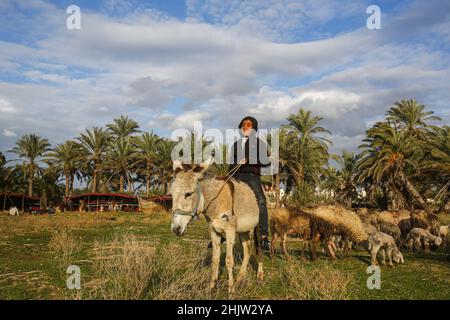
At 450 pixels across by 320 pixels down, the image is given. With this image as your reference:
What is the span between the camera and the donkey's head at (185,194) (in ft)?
16.4

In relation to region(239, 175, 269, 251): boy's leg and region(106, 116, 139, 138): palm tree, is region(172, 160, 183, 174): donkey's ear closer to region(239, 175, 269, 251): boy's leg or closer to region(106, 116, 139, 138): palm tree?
region(239, 175, 269, 251): boy's leg

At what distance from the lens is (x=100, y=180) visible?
2500 inches

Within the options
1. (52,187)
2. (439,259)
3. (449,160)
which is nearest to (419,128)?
(449,160)

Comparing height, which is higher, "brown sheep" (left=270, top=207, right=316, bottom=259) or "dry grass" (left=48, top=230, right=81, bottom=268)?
"brown sheep" (left=270, top=207, right=316, bottom=259)

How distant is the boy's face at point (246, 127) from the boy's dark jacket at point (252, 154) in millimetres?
61

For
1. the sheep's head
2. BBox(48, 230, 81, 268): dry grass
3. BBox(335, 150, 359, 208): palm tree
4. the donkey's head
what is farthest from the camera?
BBox(335, 150, 359, 208): palm tree

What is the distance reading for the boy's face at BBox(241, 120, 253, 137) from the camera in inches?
287

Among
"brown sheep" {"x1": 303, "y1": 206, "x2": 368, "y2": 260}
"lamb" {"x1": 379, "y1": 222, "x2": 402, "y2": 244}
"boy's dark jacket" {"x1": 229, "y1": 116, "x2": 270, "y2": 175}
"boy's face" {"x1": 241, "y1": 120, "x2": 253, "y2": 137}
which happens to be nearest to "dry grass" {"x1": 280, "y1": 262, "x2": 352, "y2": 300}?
"boy's dark jacket" {"x1": 229, "y1": 116, "x2": 270, "y2": 175}

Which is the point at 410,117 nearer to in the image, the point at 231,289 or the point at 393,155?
the point at 393,155

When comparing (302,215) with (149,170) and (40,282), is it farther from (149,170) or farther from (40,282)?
(149,170)

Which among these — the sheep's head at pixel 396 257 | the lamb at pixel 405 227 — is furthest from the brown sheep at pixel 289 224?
the lamb at pixel 405 227

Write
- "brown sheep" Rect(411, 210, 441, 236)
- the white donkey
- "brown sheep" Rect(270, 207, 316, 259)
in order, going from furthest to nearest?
1. "brown sheep" Rect(411, 210, 441, 236)
2. "brown sheep" Rect(270, 207, 316, 259)
3. the white donkey

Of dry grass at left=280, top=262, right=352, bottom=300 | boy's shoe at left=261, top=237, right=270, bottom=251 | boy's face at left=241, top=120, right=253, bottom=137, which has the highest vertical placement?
boy's face at left=241, top=120, right=253, bottom=137
